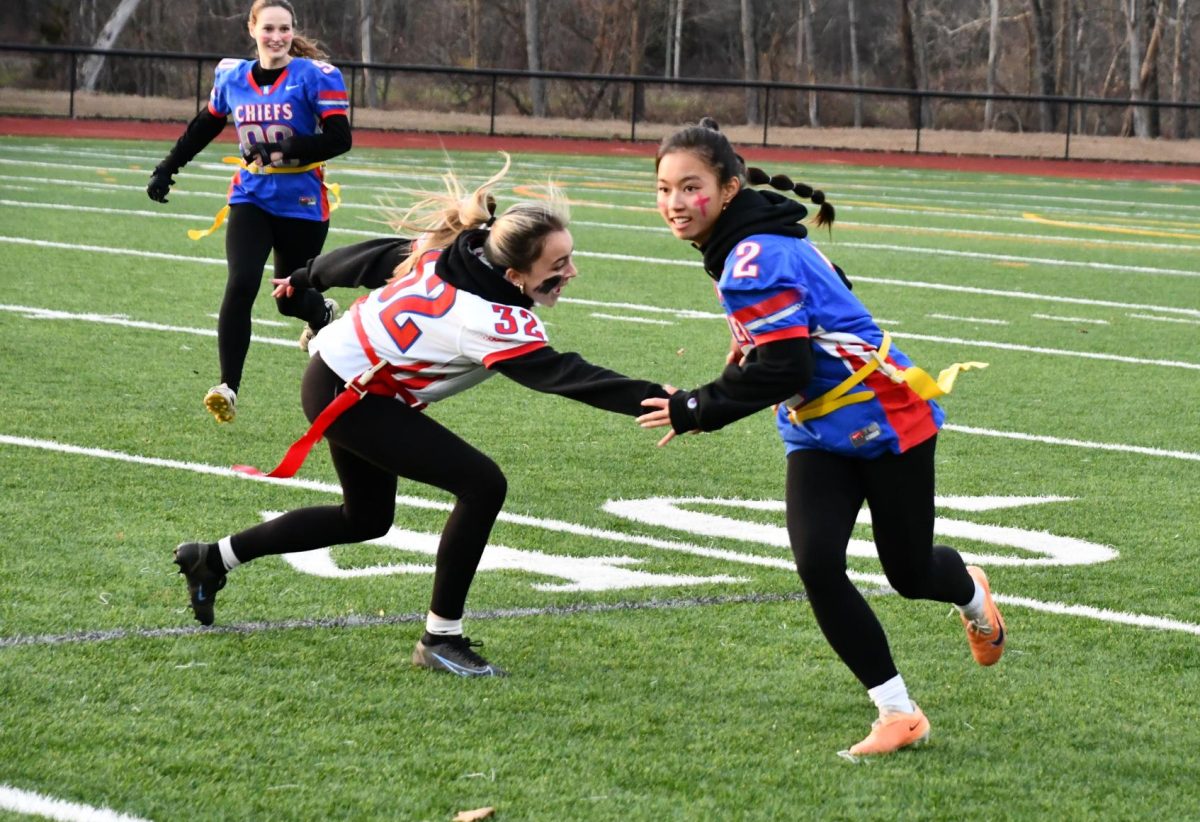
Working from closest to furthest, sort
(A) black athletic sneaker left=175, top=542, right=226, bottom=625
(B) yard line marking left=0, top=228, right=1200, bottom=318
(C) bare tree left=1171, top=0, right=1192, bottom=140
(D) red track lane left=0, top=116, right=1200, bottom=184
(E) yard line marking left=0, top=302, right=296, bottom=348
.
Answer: (A) black athletic sneaker left=175, top=542, right=226, bottom=625 < (E) yard line marking left=0, top=302, right=296, bottom=348 < (B) yard line marking left=0, top=228, right=1200, bottom=318 < (D) red track lane left=0, top=116, right=1200, bottom=184 < (C) bare tree left=1171, top=0, right=1192, bottom=140

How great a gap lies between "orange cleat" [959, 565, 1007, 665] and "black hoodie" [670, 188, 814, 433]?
0.98 meters

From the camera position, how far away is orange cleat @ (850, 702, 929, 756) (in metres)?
4.28

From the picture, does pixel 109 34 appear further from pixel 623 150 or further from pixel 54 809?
pixel 54 809

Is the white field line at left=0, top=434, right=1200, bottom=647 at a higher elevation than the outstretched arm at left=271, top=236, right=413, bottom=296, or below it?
below

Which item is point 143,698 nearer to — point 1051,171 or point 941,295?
point 941,295

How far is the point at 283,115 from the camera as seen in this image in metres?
8.94

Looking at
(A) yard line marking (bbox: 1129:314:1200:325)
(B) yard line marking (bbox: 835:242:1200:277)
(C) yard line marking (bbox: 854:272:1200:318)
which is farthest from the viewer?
(B) yard line marking (bbox: 835:242:1200:277)

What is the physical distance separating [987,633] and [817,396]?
0.94 m

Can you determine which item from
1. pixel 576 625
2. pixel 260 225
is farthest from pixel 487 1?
pixel 576 625

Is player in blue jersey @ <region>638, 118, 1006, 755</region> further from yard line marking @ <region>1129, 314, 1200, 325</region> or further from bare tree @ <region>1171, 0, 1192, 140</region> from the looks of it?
bare tree @ <region>1171, 0, 1192, 140</region>

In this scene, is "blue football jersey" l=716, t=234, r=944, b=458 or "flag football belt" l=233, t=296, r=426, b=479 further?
"flag football belt" l=233, t=296, r=426, b=479

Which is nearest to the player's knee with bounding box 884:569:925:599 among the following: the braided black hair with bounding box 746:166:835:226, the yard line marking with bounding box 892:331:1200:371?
the braided black hair with bounding box 746:166:835:226

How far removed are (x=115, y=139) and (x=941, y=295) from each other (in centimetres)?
1982

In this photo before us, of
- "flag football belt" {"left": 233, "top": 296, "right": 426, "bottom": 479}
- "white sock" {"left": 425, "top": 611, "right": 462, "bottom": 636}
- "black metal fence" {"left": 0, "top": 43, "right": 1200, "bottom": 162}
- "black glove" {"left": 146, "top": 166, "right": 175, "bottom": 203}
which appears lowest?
"white sock" {"left": 425, "top": 611, "right": 462, "bottom": 636}
